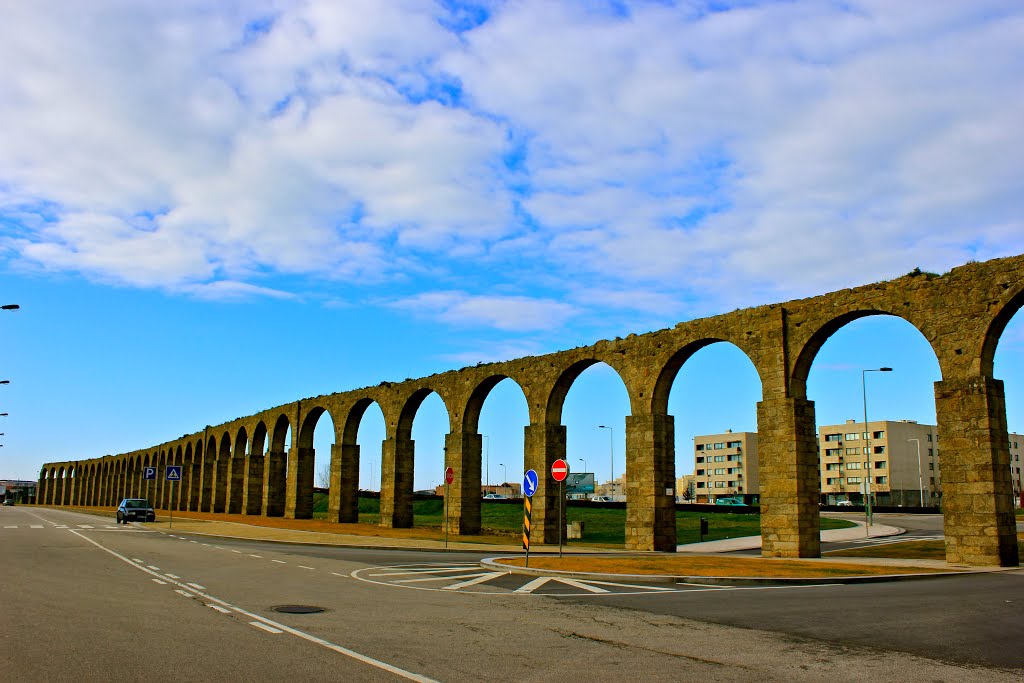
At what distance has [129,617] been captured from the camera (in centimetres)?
1009

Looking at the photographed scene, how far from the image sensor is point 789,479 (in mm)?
23734

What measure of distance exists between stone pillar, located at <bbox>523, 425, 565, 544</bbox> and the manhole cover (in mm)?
20226

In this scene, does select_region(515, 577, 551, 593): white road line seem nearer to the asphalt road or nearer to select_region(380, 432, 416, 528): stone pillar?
the asphalt road

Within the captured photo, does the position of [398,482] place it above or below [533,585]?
above

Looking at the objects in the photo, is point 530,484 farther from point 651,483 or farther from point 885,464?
point 885,464

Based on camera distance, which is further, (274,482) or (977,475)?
(274,482)

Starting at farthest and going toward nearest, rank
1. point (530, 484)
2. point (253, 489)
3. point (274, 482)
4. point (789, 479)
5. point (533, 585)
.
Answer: point (253, 489), point (274, 482), point (789, 479), point (530, 484), point (533, 585)

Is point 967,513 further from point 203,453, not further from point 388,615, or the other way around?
point 203,453

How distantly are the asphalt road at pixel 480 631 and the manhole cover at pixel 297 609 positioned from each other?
198mm

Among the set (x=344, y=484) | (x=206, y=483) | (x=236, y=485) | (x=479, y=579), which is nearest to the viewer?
(x=479, y=579)

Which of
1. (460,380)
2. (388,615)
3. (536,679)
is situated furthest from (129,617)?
(460,380)

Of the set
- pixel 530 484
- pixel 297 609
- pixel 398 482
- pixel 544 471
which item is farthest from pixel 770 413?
pixel 398 482

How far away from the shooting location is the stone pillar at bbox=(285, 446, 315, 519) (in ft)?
168

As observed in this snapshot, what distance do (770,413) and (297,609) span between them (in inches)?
694
